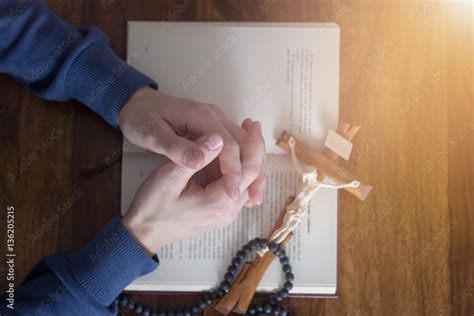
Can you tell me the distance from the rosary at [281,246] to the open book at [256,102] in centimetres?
2

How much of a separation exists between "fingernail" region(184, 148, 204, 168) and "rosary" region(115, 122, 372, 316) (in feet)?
0.61

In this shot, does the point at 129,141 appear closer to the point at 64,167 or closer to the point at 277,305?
the point at 64,167

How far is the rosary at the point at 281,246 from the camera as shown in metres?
0.67

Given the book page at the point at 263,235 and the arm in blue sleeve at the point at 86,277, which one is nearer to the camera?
the arm in blue sleeve at the point at 86,277

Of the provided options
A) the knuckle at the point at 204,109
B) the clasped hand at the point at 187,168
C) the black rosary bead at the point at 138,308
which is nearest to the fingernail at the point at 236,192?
the clasped hand at the point at 187,168

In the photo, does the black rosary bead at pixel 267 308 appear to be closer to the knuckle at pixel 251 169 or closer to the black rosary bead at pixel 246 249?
the black rosary bead at pixel 246 249

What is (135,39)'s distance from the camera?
0.71 m

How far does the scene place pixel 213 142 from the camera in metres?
0.54

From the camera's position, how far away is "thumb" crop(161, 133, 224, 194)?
54cm

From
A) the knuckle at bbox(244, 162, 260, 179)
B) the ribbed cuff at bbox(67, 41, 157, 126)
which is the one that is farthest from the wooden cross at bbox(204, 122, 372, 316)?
the ribbed cuff at bbox(67, 41, 157, 126)

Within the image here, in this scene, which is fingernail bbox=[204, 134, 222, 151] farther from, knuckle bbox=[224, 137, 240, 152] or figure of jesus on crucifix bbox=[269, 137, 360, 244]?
figure of jesus on crucifix bbox=[269, 137, 360, 244]

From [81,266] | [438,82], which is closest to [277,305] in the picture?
[81,266]

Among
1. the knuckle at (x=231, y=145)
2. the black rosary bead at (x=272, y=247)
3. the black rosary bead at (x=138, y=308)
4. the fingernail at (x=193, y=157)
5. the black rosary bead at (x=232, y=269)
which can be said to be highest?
the knuckle at (x=231, y=145)

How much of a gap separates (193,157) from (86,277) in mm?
208
